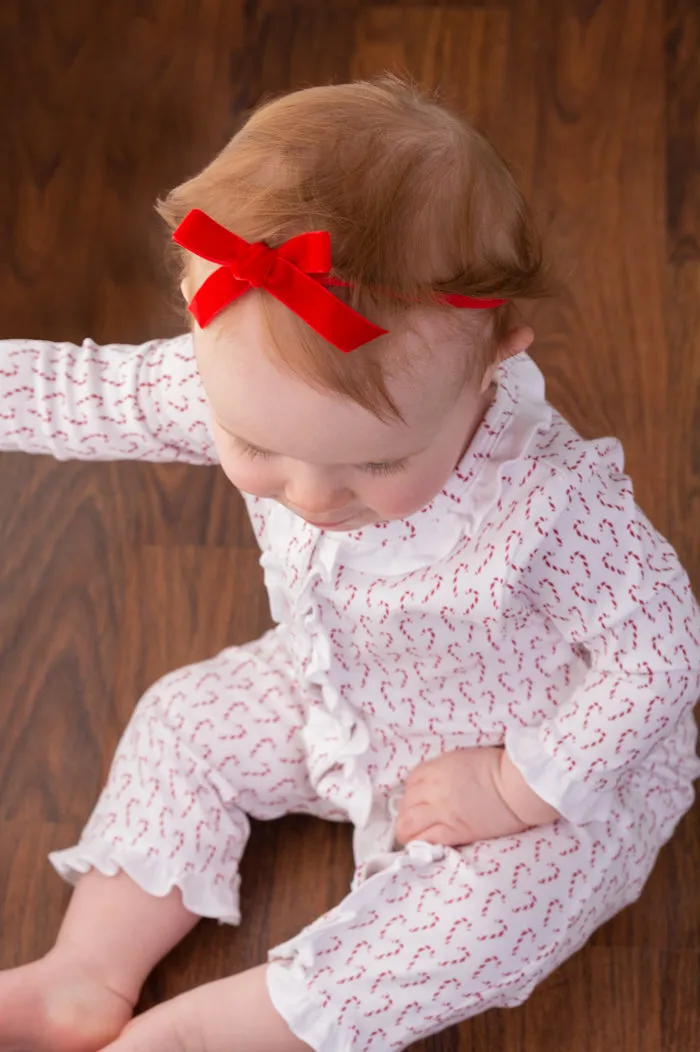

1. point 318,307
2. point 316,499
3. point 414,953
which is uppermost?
point 318,307

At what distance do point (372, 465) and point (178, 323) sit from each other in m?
0.60

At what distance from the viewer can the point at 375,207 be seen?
0.65m

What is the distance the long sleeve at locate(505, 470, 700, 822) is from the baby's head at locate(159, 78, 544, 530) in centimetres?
15

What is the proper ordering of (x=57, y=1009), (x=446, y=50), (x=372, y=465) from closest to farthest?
(x=372, y=465) → (x=57, y=1009) → (x=446, y=50)

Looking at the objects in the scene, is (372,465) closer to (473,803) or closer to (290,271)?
(290,271)

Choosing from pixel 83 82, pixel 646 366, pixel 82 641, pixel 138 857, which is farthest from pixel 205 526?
pixel 83 82

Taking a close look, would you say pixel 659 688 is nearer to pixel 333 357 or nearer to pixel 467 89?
pixel 333 357

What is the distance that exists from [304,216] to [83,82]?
2.91 ft

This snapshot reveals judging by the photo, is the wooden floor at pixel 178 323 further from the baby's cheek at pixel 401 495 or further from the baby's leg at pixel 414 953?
the baby's cheek at pixel 401 495

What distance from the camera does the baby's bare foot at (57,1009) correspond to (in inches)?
37.7

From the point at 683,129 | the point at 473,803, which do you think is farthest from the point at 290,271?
the point at 683,129

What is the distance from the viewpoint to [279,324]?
0.66 m

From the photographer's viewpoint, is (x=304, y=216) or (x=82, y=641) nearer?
(x=304, y=216)

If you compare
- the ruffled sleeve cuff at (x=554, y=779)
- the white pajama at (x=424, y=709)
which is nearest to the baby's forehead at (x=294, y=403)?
the white pajama at (x=424, y=709)
